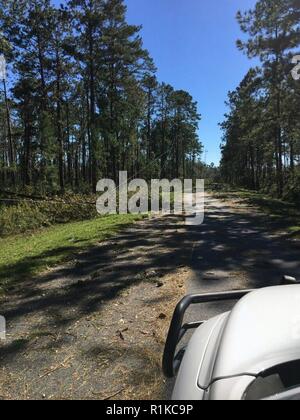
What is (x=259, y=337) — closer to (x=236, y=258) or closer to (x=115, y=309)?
(x=115, y=309)

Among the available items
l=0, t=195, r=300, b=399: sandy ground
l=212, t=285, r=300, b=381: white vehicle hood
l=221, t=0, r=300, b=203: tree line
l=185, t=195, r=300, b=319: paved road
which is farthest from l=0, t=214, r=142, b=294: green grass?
l=221, t=0, r=300, b=203: tree line

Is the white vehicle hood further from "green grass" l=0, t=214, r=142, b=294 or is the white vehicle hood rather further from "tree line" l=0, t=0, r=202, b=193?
"tree line" l=0, t=0, r=202, b=193

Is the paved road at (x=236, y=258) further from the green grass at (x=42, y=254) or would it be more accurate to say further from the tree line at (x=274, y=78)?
the tree line at (x=274, y=78)

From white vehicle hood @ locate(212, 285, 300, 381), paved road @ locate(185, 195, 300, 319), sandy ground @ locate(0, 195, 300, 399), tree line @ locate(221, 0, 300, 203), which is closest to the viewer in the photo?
white vehicle hood @ locate(212, 285, 300, 381)

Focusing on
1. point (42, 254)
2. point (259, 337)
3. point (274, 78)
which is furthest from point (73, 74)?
point (259, 337)

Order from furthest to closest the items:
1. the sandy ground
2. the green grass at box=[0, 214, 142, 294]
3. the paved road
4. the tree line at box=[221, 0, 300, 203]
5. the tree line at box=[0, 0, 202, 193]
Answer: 1. the tree line at box=[0, 0, 202, 193]
2. the tree line at box=[221, 0, 300, 203]
3. the green grass at box=[0, 214, 142, 294]
4. the paved road
5. the sandy ground

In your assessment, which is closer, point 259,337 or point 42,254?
point 259,337

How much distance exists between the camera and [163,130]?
6531 centimetres

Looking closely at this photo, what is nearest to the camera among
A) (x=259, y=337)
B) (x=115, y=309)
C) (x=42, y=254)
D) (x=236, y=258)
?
(x=259, y=337)

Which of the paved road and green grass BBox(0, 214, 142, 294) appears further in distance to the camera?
green grass BBox(0, 214, 142, 294)

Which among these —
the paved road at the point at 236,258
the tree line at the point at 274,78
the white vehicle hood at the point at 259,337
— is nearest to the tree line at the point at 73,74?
the tree line at the point at 274,78

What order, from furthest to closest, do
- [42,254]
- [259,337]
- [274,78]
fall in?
[274,78]
[42,254]
[259,337]
